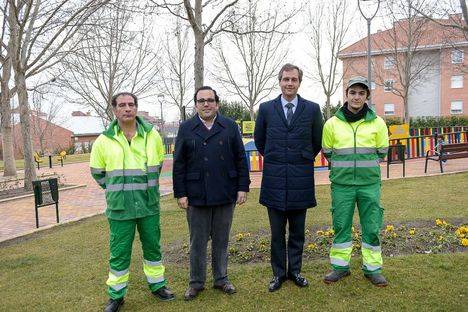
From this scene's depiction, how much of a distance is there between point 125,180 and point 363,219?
230 cm

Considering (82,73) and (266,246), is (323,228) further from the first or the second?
(82,73)

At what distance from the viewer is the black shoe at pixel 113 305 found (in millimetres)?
3864

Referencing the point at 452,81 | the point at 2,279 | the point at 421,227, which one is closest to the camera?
the point at 2,279

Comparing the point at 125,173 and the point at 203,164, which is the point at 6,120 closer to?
the point at 125,173

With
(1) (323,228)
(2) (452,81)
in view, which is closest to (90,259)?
(1) (323,228)

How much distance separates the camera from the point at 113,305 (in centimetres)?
389

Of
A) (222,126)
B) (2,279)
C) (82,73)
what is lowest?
(2,279)

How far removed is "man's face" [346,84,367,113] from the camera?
13.5 ft

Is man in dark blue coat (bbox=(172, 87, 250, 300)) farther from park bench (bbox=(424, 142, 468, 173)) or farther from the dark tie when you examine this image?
park bench (bbox=(424, 142, 468, 173))

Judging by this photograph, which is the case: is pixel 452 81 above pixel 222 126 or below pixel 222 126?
above

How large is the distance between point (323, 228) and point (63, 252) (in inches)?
147

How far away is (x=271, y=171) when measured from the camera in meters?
4.09

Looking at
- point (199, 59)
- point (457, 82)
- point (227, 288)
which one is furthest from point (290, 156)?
point (457, 82)

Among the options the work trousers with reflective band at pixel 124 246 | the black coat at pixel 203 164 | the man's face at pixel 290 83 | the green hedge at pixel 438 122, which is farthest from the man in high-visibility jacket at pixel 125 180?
the green hedge at pixel 438 122
